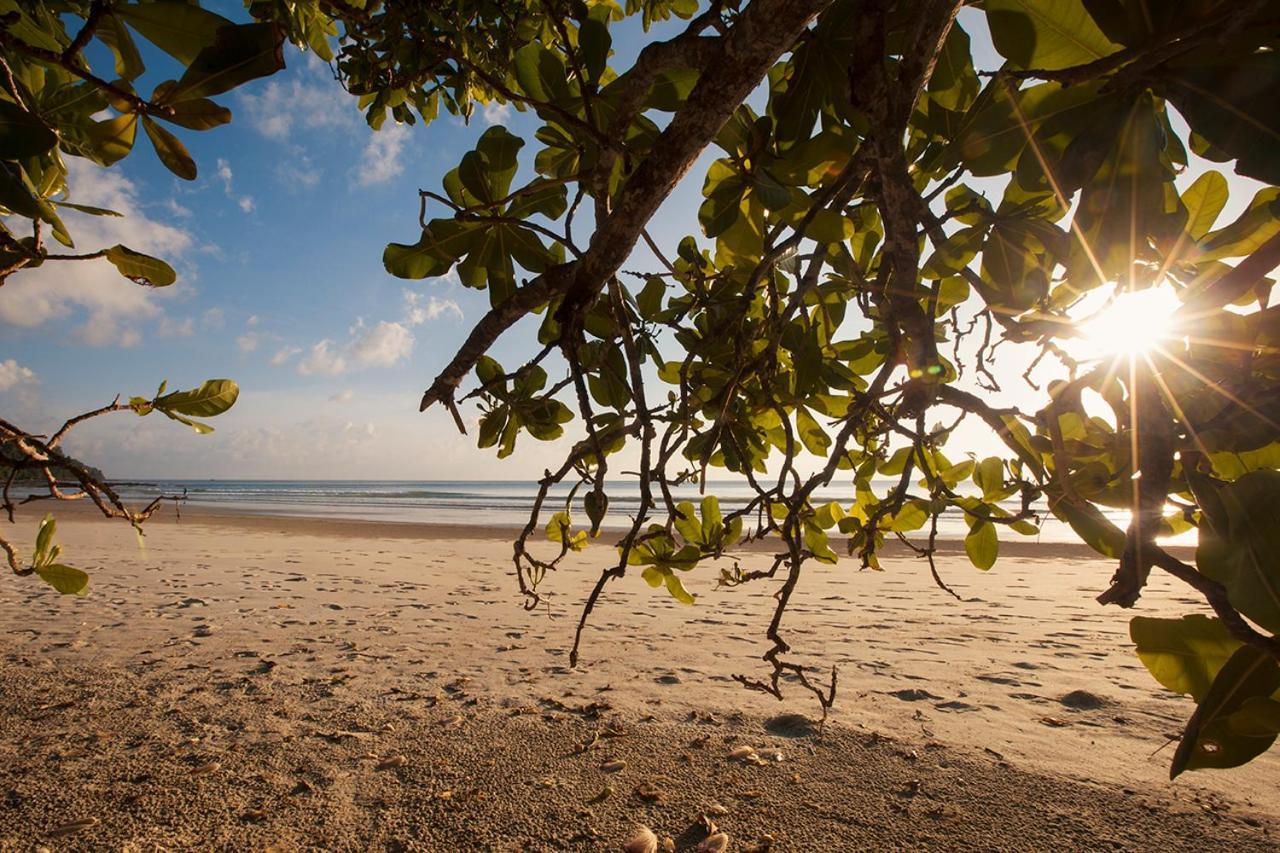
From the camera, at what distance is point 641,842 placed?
5.50ft

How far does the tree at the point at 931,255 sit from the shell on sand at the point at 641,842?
2.40ft

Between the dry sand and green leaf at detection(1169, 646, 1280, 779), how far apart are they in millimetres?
1425

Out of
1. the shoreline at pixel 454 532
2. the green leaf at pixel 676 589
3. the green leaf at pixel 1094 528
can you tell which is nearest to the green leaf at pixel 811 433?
the green leaf at pixel 676 589

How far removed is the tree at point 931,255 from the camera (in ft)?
1.74

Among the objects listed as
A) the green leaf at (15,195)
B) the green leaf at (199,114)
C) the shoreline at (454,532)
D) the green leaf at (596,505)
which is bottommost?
the shoreline at (454,532)

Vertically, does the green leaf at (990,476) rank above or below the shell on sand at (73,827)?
above

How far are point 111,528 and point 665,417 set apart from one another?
1423 centimetres

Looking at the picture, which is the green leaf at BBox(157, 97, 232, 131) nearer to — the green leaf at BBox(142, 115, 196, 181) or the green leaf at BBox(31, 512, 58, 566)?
the green leaf at BBox(142, 115, 196, 181)

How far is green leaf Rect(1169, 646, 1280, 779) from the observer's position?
0.50 metres

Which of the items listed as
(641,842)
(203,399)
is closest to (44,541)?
(203,399)

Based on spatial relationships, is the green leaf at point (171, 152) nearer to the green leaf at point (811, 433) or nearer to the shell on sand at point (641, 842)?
the green leaf at point (811, 433)

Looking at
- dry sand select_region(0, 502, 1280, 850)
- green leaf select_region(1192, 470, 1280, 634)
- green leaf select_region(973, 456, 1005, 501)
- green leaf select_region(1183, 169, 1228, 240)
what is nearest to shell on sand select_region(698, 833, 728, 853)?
dry sand select_region(0, 502, 1280, 850)

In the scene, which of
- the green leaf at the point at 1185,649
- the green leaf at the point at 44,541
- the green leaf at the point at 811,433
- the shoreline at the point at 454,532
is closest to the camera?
the green leaf at the point at 1185,649

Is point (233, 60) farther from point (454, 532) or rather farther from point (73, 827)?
point (454, 532)
